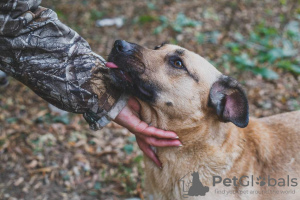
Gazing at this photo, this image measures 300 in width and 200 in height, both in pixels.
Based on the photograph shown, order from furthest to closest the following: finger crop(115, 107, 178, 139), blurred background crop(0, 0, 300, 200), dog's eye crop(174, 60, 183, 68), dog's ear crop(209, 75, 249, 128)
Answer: blurred background crop(0, 0, 300, 200), dog's eye crop(174, 60, 183, 68), finger crop(115, 107, 178, 139), dog's ear crop(209, 75, 249, 128)

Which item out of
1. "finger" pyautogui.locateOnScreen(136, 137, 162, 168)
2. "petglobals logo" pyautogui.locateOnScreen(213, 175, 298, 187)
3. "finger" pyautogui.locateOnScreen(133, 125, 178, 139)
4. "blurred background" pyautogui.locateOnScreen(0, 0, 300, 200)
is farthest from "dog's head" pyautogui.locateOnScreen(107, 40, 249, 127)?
"blurred background" pyautogui.locateOnScreen(0, 0, 300, 200)

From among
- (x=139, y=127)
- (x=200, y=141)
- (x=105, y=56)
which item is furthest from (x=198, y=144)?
(x=105, y=56)

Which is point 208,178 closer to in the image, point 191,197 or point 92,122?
point 191,197

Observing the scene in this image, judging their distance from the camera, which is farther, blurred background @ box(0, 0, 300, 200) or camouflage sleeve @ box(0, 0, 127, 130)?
blurred background @ box(0, 0, 300, 200)

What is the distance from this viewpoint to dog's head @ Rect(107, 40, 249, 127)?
2703 mm

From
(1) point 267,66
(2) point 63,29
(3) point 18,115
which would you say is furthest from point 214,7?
(2) point 63,29

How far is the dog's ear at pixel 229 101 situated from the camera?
2650mm

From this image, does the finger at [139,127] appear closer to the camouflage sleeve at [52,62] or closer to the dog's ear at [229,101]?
the camouflage sleeve at [52,62]

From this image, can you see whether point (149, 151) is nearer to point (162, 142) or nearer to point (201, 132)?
point (162, 142)

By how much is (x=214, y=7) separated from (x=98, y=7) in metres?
3.18

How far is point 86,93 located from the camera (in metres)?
2.62

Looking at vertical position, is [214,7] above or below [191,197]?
above

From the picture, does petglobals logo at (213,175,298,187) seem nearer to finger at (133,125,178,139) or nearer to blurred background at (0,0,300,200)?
finger at (133,125,178,139)

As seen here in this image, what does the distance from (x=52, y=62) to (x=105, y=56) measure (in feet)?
11.0
